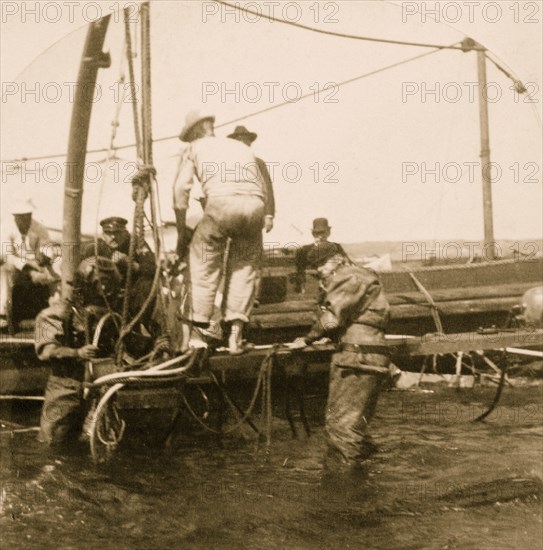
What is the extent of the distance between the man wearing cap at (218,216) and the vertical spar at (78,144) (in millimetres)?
1400

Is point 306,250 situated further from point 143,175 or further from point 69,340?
point 143,175

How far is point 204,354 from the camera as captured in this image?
5961 mm

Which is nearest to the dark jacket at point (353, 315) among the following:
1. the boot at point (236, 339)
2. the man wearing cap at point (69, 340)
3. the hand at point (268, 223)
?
the boot at point (236, 339)

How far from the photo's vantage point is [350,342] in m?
6.20

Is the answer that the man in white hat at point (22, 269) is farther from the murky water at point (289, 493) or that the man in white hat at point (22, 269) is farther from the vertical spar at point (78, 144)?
the murky water at point (289, 493)

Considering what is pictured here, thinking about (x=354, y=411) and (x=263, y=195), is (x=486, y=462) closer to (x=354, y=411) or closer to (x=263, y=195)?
(x=354, y=411)

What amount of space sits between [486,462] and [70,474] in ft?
11.9

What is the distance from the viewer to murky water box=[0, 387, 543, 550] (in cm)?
529

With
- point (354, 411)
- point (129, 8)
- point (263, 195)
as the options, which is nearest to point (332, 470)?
point (354, 411)

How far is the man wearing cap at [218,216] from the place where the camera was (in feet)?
19.9

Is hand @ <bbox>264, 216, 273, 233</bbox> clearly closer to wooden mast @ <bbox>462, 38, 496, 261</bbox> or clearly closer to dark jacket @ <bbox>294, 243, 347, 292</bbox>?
dark jacket @ <bbox>294, 243, 347, 292</bbox>

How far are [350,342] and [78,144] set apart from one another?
10.5 ft

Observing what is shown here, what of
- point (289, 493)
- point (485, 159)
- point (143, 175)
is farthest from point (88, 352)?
point (485, 159)

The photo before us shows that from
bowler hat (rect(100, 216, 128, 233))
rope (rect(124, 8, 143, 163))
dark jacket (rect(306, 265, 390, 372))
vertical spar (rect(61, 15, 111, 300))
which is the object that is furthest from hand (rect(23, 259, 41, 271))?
dark jacket (rect(306, 265, 390, 372))
